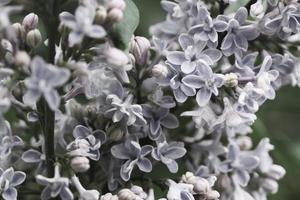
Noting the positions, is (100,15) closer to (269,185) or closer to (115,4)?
(115,4)

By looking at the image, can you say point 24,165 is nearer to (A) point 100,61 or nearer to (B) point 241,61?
(A) point 100,61

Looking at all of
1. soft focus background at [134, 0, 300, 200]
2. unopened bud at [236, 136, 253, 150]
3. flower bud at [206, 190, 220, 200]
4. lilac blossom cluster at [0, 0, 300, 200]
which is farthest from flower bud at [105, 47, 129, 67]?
soft focus background at [134, 0, 300, 200]

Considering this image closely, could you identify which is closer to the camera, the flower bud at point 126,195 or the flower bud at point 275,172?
the flower bud at point 126,195

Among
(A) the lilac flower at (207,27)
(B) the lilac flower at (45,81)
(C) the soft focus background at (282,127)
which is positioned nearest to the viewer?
(B) the lilac flower at (45,81)

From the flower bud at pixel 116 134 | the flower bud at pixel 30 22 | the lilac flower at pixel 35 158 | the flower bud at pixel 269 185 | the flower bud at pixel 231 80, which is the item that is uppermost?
the flower bud at pixel 30 22

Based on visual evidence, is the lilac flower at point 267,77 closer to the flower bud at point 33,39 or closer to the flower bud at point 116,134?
the flower bud at point 116,134

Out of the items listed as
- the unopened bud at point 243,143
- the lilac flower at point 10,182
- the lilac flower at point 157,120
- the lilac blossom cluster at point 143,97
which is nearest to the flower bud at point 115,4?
the lilac blossom cluster at point 143,97

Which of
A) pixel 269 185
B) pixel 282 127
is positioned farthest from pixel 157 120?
pixel 282 127
